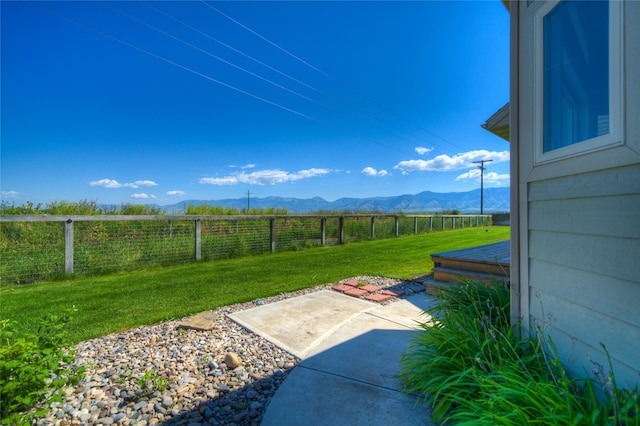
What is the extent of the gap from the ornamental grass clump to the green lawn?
2.75 meters

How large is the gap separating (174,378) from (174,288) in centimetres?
279

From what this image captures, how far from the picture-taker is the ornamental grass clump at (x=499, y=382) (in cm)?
120

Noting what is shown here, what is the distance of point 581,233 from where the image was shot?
4.92ft

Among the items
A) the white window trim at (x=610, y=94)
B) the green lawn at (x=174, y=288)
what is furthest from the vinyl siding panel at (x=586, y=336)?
the green lawn at (x=174, y=288)

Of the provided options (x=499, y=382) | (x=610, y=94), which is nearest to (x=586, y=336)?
(x=499, y=382)

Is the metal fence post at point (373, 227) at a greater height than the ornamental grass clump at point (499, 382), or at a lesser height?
greater

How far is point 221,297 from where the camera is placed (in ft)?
13.5

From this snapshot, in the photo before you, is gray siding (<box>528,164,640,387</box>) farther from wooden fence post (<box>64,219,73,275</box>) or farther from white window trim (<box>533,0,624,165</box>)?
wooden fence post (<box>64,219,73,275</box>)

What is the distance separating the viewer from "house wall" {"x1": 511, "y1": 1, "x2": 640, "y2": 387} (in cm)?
123

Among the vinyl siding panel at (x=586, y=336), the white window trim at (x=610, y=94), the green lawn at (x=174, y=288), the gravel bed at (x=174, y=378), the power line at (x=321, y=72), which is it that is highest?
the power line at (x=321, y=72)

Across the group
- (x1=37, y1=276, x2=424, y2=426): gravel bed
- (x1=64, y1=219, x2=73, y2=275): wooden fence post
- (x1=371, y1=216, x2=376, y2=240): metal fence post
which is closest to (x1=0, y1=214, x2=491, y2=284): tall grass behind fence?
(x1=64, y1=219, x2=73, y2=275): wooden fence post

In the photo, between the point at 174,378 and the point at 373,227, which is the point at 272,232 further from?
the point at 174,378

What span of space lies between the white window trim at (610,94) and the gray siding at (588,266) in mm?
137

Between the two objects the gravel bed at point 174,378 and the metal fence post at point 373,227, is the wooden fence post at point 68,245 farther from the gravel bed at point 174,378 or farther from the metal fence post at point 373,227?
the metal fence post at point 373,227
